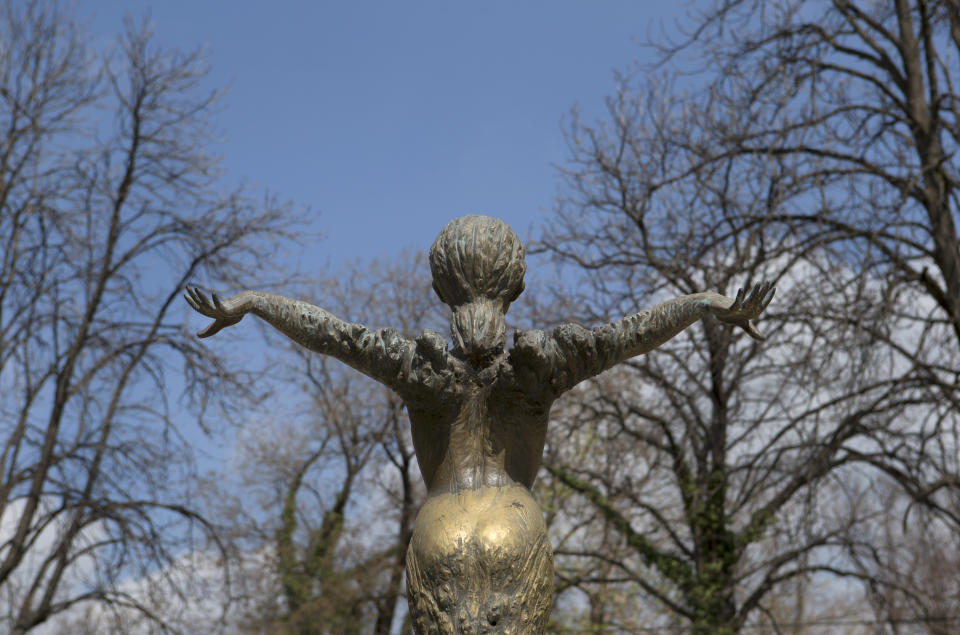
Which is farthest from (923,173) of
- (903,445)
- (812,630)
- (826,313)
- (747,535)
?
(812,630)

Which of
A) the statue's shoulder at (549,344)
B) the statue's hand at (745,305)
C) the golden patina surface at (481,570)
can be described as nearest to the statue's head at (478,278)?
the statue's shoulder at (549,344)

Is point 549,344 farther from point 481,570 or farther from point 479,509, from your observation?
point 481,570

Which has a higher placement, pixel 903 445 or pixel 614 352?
pixel 903 445

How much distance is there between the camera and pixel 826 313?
41.7ft

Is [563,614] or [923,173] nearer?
[923,173]

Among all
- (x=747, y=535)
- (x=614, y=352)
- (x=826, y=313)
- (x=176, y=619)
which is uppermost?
(x=826, y=313)

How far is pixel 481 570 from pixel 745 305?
1.04m

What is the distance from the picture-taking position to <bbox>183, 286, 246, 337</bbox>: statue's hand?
10.3 feet

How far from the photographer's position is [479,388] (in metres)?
3.34

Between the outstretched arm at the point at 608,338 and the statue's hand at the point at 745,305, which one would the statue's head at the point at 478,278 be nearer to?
the outstretched arm at the point at 608,338

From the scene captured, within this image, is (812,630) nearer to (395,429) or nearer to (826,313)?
(395,429)

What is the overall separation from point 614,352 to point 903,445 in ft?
36.2

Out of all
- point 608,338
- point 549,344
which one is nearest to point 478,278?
point 549,344

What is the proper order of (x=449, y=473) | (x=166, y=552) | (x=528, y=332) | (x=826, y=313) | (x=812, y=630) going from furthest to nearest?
(x=812, y=630) → (x=166, y=552) → (x=826, y=313) → (x=449, y=473) → (x=528, y=332)
